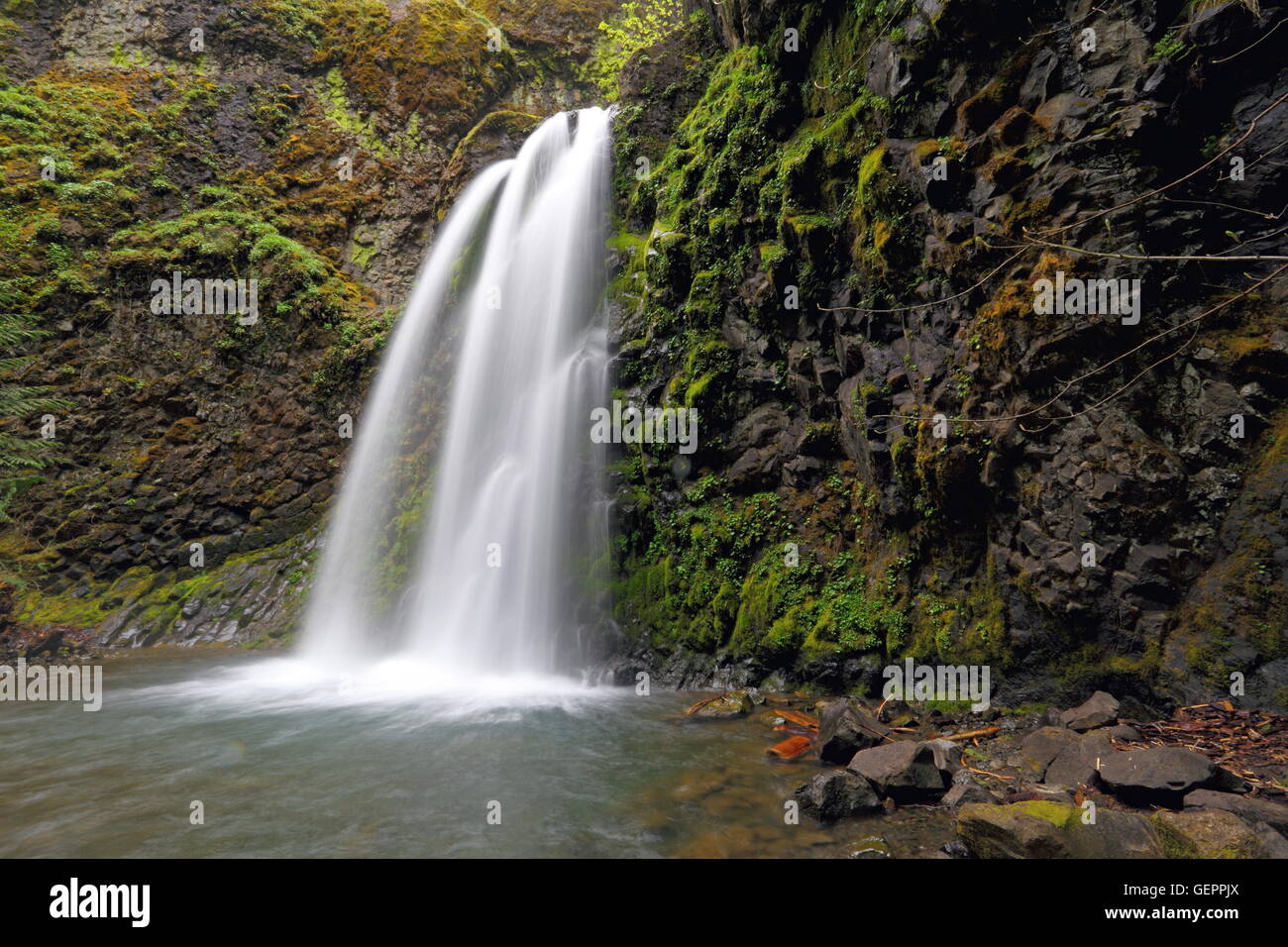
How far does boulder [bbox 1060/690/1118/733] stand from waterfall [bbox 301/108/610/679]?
20.2 feet

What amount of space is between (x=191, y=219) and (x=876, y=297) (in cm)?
1893

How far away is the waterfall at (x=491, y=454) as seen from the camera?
9.63 m

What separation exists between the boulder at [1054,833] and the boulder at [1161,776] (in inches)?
20.2

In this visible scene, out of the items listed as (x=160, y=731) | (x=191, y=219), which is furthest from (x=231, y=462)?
(x=160, y=731)

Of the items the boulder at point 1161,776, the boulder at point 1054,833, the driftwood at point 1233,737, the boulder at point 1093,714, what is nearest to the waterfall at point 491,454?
the boulder at point 1093,714

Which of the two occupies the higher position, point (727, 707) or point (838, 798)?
point (838, 798)

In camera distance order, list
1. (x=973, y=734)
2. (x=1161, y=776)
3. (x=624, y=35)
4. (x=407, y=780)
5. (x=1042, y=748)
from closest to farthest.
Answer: (x=1161, y=776)
(x=1042, y=748)
(x=407, y=780)
(x=973, y=734)
(x=624, y=35)

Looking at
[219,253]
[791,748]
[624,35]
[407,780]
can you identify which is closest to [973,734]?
[791,748]

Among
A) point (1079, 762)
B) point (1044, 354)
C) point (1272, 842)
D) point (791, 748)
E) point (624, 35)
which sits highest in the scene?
point (624, 35)

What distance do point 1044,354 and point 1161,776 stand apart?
11.9ft

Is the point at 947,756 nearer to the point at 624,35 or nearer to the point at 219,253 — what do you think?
the point at 219,253

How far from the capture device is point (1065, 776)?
13.5 feet

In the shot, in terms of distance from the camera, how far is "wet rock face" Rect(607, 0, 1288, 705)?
4762mm

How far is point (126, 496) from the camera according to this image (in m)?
13.6
